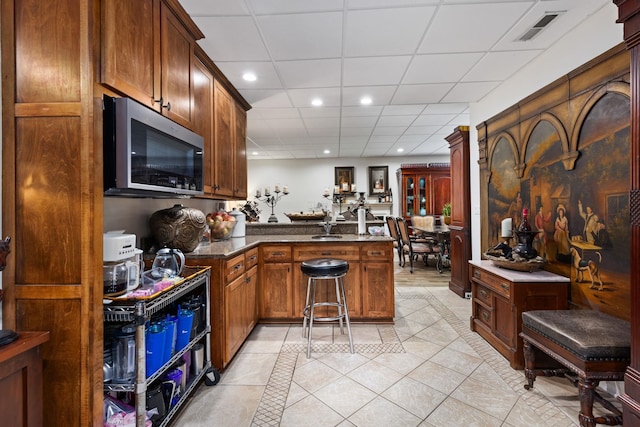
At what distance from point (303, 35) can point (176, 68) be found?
3.18ft

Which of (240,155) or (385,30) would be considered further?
(240,155)

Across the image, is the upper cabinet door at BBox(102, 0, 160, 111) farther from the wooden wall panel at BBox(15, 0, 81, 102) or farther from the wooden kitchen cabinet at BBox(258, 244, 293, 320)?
the wooden kitchen cabinet at BBox(258, 244, 293, 320)

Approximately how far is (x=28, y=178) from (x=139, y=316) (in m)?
0.73

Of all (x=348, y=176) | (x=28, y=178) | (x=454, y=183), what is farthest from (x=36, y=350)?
(x=348, y=176)

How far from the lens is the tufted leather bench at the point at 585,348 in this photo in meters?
1.49

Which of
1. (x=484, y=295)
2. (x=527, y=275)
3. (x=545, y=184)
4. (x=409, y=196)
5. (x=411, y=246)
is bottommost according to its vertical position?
(x=484, y=295)

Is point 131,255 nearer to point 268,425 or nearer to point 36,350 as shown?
point 36,350

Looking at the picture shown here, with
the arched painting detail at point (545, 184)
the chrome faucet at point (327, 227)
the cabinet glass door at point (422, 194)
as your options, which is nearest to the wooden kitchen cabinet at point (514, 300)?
the arched painting detail at point (545, 184)

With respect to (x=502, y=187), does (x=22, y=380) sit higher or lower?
lower

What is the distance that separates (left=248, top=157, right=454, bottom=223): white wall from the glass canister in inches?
247

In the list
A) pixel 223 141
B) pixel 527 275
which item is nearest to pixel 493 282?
pixel 527 275

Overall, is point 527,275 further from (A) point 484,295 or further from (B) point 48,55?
(B) point 48,55

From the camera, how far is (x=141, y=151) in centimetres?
143

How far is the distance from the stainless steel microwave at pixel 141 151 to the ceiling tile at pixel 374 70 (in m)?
1.68
